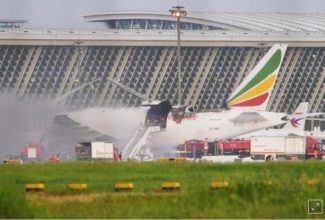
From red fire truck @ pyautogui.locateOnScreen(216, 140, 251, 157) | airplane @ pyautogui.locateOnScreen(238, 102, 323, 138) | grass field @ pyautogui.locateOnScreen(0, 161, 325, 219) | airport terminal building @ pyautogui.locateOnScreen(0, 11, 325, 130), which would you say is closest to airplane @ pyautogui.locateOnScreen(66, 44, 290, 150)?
airplane @ pyautogui.locateOnScreen(238, 102, 323, 138)

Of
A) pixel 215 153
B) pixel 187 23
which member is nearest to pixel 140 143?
pixel 215 153

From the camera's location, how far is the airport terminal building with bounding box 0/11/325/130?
125125mm

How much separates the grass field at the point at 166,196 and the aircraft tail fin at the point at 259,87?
4942 cm

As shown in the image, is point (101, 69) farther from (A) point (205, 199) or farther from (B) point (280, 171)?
(A) point (205, 199)

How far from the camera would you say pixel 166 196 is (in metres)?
35.1

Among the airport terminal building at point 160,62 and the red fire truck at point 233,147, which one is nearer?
the red fire truck at point 233,147

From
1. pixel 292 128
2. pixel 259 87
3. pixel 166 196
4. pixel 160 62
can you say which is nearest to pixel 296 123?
pixel 292 128

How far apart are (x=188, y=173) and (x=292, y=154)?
113 ft

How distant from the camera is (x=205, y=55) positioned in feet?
426

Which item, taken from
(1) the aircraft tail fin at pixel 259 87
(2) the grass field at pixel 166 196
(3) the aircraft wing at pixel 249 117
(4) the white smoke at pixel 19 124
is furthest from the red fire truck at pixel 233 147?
(2) the grass field at pixel 166 196

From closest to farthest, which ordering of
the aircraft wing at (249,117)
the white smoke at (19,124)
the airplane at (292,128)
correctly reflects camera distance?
1. the white smoke at (19,124)
2. the airplane at (292,128)
3. the aircraft wing at (249,117)

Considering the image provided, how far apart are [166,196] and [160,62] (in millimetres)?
94709

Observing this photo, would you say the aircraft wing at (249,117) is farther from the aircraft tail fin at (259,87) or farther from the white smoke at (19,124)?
the white smoke at (19,124)

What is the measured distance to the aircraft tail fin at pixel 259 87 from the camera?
309 ft
